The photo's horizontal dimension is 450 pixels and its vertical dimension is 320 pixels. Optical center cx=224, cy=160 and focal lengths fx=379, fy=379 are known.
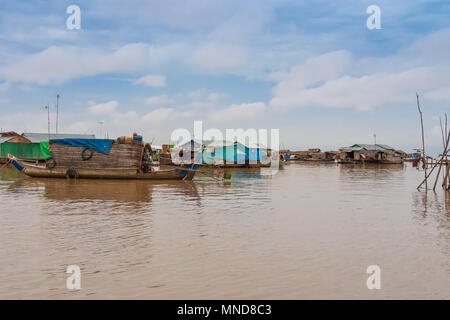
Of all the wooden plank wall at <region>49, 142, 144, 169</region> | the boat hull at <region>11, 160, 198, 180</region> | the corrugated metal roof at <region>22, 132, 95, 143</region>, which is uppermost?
the corrugated metal roof at <region>22, 132, 95, 143</region>

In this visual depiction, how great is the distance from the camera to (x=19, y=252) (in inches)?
250

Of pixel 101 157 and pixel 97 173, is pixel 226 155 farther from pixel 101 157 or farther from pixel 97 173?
pixel 97 173

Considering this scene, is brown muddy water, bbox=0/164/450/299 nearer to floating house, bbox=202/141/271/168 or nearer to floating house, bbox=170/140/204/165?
floating house, bbox=202/141/271/168

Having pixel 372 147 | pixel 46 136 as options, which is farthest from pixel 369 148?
pixel 46 136

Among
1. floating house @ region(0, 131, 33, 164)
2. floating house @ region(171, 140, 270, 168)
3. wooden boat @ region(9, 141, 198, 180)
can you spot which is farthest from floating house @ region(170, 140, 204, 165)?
wooden boat @ region(9, 141, 198, 180)

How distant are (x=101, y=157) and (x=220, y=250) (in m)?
16.8

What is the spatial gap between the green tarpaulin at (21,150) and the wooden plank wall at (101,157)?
18.2 m

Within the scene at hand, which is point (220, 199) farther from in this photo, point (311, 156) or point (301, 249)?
point (311, 156)

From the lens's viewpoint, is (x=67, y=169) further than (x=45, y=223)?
Yes

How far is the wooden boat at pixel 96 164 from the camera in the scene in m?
21.7

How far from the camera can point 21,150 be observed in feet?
124

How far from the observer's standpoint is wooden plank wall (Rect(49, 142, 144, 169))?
71.5 feet
